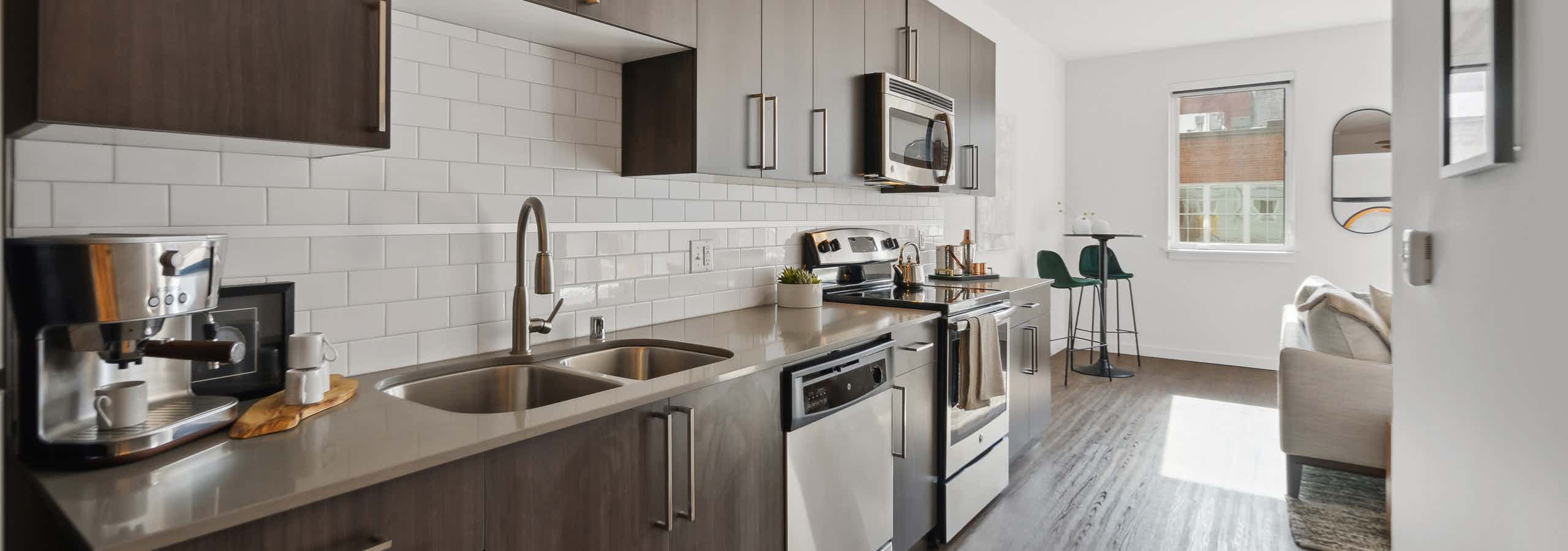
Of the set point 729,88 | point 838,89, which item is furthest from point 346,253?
point 838,89

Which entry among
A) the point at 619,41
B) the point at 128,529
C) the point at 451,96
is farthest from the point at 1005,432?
the point at 128,529

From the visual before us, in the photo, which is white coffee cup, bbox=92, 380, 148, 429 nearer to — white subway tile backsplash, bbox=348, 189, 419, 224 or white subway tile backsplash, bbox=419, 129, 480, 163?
white subway tile backsplash, bbox=348, 189, 419, 224

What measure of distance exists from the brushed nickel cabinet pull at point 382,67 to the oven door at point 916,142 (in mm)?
1817

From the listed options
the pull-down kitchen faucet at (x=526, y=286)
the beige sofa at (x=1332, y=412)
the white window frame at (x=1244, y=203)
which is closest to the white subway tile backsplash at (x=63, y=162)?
the pull-down kitchen faucet at (x=526, y=286)

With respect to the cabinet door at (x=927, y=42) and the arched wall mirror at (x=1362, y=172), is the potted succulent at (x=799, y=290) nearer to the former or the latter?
the cabinet door at (x=927, y=42)

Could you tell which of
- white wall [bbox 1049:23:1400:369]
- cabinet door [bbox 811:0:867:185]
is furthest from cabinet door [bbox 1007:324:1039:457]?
white wall [bbox 1049:23:1400:369]

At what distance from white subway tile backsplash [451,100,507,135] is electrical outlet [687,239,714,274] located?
2.56ft

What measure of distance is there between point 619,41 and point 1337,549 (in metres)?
2.89

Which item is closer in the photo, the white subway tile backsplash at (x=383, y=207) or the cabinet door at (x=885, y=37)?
the white subway tile backsplash at (x=383, y=207)

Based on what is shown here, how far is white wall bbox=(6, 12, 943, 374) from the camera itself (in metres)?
1.32

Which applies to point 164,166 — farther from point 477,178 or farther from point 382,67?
point 477,178

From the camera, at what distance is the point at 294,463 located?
105 cm

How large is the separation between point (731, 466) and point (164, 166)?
1.21 meters

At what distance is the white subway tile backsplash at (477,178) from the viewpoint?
5.98 feet
